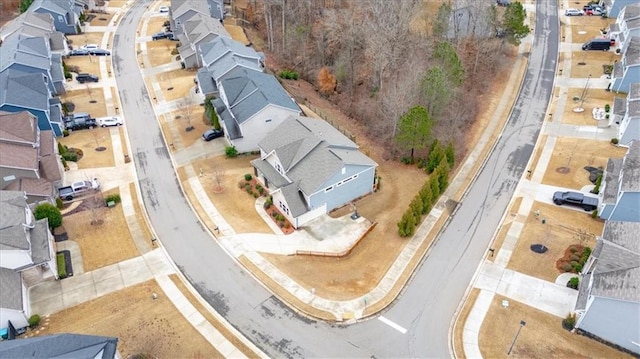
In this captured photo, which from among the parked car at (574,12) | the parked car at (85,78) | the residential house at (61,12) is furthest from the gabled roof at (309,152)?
the parked car at (574,12)

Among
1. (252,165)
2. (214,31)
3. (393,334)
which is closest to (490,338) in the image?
(393,334)

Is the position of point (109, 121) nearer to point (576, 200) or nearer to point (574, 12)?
point (576, 200)

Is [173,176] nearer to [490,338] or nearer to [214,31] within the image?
[214,31]

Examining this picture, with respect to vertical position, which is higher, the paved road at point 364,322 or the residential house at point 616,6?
the residential house at point 616,6

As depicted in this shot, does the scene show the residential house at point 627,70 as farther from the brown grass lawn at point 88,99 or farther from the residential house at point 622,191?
the brown grass lawn at point 88,99

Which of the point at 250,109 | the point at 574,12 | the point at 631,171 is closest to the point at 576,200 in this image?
the point at 631,171

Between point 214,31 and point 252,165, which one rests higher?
point 214,31
